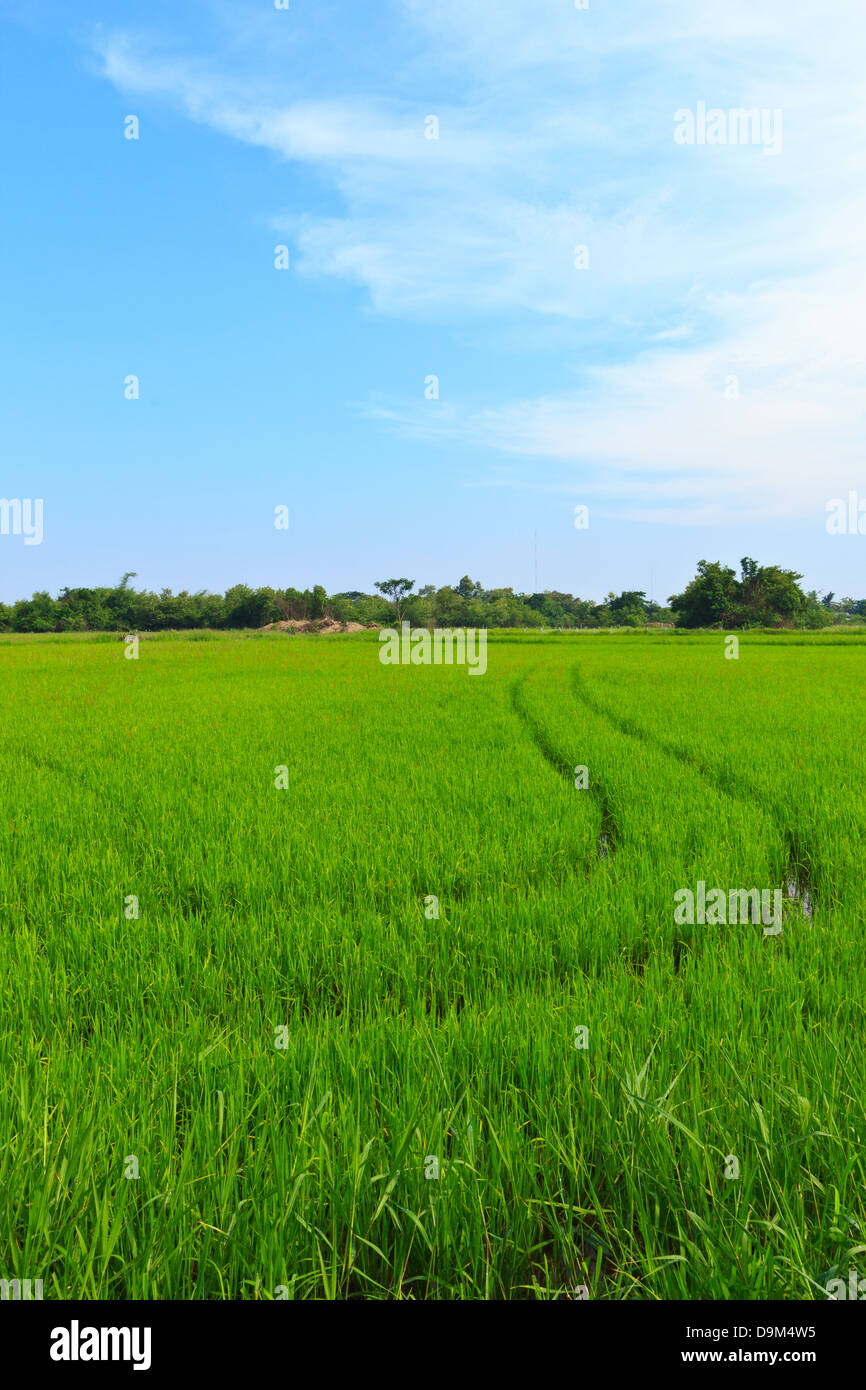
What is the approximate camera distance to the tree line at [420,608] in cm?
5675

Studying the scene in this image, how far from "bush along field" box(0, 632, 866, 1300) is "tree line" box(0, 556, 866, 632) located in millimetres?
57396

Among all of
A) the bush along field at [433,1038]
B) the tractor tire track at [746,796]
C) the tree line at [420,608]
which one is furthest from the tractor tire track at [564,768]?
the tree line at [420,608]

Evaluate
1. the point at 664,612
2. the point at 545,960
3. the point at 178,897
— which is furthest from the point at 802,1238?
the point at 664,612

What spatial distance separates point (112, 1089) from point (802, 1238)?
5.57 ft

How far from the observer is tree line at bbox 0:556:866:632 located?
56.8m

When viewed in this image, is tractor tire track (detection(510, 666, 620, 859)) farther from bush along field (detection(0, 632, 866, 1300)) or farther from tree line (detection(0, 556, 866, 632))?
tree line (detection(0, 556, 866, 632))

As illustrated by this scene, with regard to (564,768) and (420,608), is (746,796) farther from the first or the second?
(420,608)

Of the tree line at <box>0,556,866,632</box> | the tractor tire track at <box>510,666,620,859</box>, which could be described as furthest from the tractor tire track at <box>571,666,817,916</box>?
the tree line at <box>0,556,866,632</box>

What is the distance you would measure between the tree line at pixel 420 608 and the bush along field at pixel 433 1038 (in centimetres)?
5740

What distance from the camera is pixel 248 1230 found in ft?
4.48

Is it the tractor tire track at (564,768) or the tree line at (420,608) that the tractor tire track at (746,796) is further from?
the tree line at (420,608)

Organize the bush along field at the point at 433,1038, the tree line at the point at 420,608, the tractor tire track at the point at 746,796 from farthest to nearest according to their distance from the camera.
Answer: the tree line at the point at 420,608 → the tractor tire track at the point at 746,796 → the bush along field at the point at 433,1038

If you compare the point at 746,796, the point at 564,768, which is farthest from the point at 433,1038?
the point at 564,768
